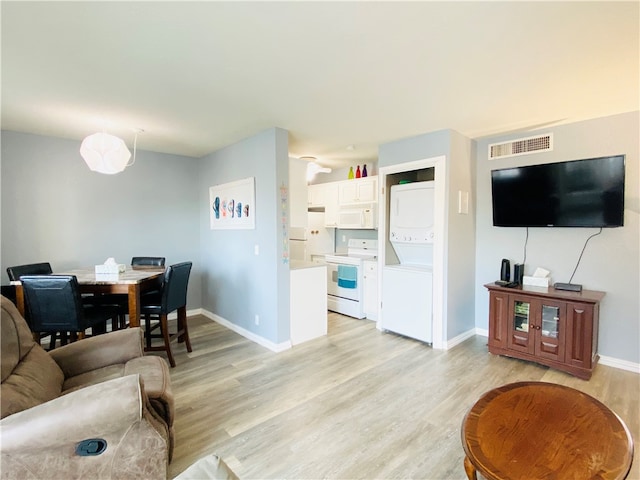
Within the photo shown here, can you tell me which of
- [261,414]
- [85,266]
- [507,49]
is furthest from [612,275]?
[85,266]

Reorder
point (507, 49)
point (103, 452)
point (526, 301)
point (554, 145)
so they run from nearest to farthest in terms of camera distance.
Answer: point (103, 452), point (507, 49), point (526, 301), point (554, 145)

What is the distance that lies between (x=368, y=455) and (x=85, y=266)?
3.96 m

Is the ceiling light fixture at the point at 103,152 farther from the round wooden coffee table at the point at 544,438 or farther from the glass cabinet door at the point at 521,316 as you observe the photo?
the glass cabinet door at the point at 521,316

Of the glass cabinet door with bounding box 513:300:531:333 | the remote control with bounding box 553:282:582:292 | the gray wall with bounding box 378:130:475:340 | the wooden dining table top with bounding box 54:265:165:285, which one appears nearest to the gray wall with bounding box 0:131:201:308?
the wooden dining table top with bounding box 54:265:165:285

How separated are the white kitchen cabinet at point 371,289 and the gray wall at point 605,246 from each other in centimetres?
170

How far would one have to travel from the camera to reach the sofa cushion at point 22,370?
1.41 metres

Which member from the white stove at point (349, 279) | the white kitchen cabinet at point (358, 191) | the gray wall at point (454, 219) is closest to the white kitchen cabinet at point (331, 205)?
the white kitchen cabinet at point (358, 191)

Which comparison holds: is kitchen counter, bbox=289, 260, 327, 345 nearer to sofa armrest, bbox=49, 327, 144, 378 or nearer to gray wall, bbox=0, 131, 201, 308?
sofa armrest, bbox=49, 327, 144, 378

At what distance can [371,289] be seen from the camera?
4.48m

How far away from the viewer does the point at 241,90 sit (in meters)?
2.41

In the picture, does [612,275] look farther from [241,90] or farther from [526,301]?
[241,90]

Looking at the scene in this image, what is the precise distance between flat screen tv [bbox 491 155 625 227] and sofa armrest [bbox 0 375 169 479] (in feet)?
11.9

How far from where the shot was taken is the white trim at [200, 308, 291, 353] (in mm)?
3426

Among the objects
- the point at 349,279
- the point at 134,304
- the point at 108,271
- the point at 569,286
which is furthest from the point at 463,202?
the point at 108,271
